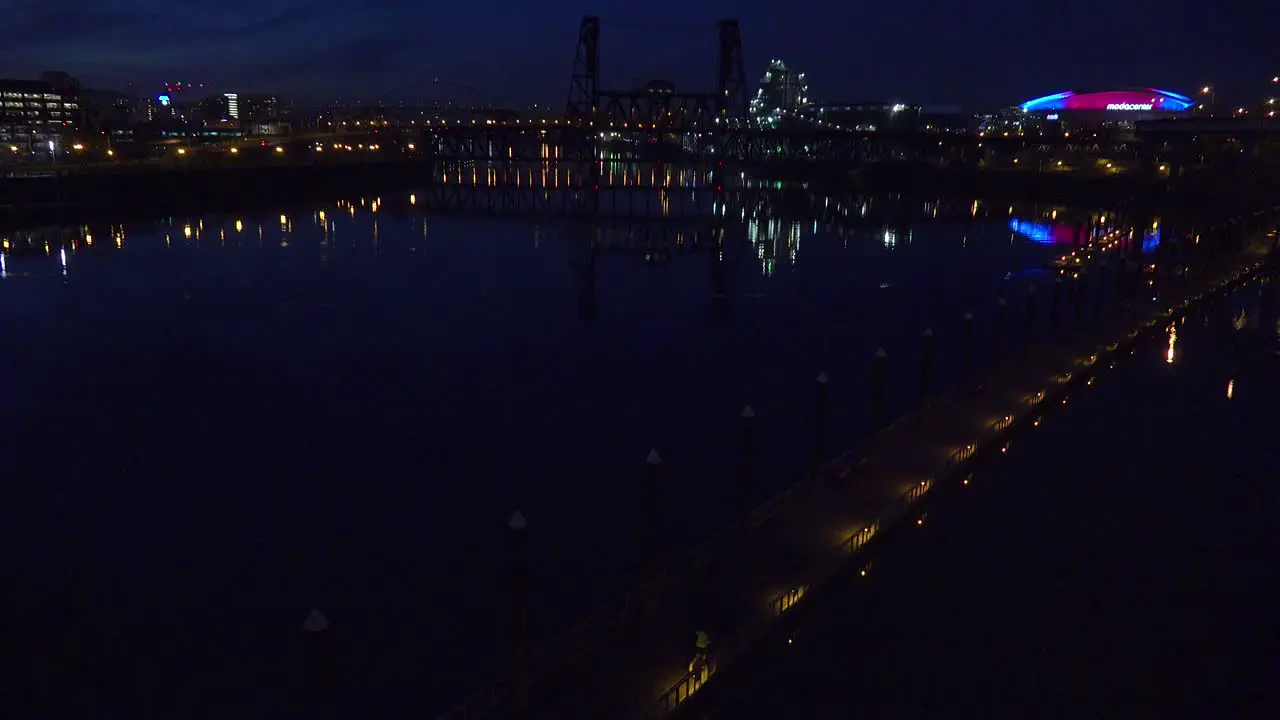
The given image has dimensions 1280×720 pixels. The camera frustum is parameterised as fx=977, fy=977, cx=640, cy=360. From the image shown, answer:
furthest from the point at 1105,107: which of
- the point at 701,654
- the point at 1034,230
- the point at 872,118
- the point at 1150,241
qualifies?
the point at 701,654

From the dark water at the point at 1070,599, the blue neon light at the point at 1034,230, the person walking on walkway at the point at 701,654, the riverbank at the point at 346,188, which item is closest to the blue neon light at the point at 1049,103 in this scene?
the riverbank at the point at 346,188

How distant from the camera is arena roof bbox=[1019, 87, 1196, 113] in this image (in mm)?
134000

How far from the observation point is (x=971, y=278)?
39688 mm

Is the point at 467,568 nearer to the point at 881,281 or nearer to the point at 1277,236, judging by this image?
the point at 881,281

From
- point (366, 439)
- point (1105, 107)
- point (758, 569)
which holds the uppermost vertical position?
point (1105, 107)

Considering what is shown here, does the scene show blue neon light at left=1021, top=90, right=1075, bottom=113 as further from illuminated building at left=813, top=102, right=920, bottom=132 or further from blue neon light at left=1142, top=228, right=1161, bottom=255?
blue neon light at left=1142, top=228, right=1161, bottom=255

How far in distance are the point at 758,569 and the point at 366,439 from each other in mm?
9758

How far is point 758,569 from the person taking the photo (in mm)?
11258

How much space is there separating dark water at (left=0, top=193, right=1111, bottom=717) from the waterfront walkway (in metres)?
1.83

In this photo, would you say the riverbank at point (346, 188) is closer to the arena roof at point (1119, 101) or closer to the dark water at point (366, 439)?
the dark water at point (366, 439)

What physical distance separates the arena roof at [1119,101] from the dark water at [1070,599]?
135 metres

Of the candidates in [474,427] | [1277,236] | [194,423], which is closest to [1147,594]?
[474,427]

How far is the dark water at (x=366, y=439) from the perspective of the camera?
11609 mm

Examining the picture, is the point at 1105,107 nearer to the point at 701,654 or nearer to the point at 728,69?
the point at 728,69
